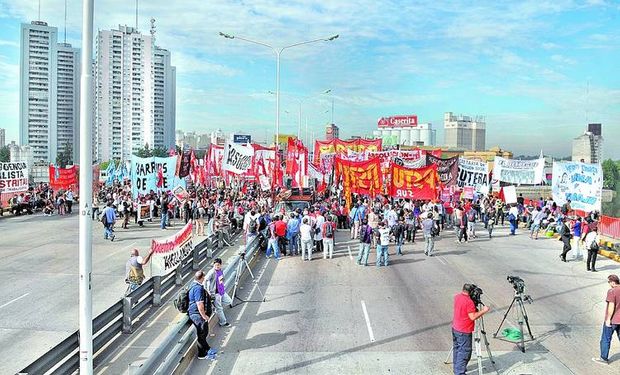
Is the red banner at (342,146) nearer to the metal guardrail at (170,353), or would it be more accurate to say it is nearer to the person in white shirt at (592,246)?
the person in white shirt at (592,246)

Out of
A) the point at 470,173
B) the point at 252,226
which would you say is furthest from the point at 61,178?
the point at 470,173

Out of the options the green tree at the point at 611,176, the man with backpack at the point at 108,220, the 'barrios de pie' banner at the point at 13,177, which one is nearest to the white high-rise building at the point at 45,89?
the 'barrios de pie' banner at the point at 13,177

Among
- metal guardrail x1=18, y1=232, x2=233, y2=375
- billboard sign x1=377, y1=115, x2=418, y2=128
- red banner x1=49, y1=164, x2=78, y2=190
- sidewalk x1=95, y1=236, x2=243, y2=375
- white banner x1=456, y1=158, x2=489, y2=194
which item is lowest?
sidewalk x1=95, y1=236, x2=243, y2=375

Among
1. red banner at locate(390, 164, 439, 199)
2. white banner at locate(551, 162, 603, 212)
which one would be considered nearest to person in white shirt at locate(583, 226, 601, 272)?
white banner at locate(551, 162, 603, 212)

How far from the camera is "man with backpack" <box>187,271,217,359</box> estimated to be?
9.25 metres

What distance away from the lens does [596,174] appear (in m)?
21.0

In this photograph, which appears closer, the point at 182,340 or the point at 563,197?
the point at 182,340

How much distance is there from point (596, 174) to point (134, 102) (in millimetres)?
147399

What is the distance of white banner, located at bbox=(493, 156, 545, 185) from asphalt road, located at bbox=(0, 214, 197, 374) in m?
18.0

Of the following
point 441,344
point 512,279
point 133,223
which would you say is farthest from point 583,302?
point 133,223

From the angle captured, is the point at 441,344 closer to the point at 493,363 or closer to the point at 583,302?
the point at 493,363

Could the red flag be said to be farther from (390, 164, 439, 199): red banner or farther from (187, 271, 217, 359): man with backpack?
(187, 271, 217, 359): man with backpack

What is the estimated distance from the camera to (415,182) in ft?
80.5

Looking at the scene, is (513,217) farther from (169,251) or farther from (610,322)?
(169,251)
